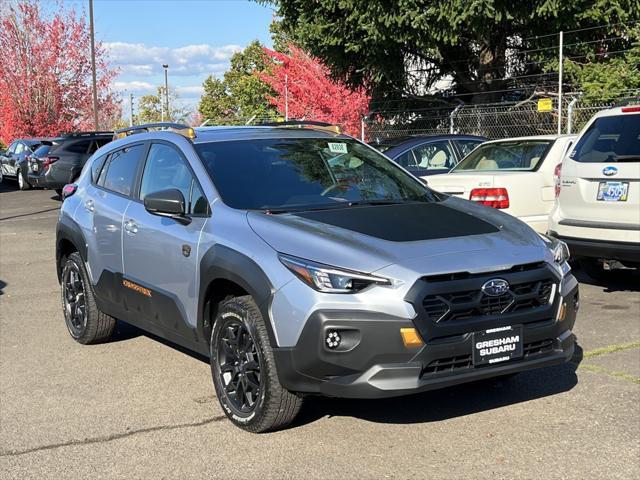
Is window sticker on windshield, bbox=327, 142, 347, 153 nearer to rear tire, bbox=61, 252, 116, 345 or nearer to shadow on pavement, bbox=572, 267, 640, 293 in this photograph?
rear tire, bbox=61, 252, 116, 345

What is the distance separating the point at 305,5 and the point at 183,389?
47.2 feet

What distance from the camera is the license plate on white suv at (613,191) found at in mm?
7504

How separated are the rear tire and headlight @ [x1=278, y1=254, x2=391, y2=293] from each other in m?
2.96

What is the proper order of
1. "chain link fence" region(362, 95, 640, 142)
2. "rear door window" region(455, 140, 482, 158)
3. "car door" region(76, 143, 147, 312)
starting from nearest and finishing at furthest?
"car door" region(76, 143, 147, 312) → "rear door window" region(455, 140, 482, 158) → "chain link fence" region(362, 95, 640, 142)

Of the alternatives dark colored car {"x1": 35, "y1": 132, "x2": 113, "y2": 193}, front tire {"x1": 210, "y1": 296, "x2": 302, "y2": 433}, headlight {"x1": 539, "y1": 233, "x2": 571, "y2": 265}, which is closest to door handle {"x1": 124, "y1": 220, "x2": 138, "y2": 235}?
front tire {"x1": 210, "y1": 296, "x2": 302, "y2": 433}

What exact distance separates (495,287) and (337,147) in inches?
77.6

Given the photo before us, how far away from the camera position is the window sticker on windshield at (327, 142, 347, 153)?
5.61m

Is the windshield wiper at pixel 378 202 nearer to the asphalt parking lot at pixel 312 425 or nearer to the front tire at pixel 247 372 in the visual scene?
the front tire at pixel 247 372

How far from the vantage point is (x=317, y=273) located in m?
3.99

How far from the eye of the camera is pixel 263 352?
4.18 m

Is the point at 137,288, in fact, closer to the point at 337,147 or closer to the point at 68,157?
the point at 337,147

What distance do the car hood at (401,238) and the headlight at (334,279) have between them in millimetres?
37

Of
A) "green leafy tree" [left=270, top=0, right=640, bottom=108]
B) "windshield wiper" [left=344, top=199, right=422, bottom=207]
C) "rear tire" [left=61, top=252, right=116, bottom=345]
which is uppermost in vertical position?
"green leafy tree" [left=270, top=0, right=640, bottom=108]

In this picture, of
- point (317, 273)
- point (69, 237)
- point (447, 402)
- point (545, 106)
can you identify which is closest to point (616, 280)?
point (447, 402)
